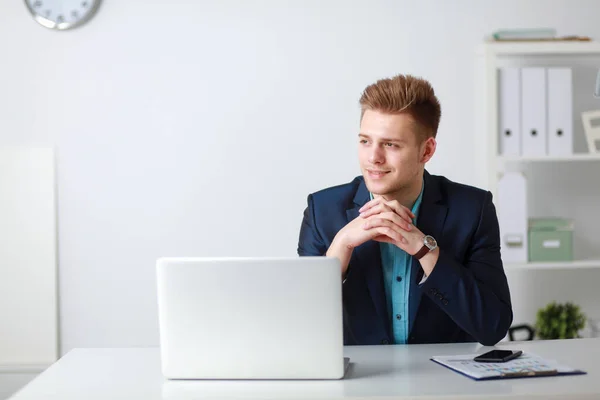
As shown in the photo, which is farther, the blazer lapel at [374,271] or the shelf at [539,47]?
the shelf at [539,47]

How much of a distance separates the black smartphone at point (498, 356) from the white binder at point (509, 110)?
1.74 m

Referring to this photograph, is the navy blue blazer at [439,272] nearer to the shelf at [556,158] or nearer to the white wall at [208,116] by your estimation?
the shelf at [556,158]

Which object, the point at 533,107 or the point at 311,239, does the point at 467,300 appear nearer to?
the point at 311,239

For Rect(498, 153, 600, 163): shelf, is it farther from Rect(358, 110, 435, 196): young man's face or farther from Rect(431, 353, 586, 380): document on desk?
Rect(431, 353, 586, 380): document on desk

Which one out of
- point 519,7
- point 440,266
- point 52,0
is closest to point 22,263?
point 52,0

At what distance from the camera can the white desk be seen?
60.7 inches

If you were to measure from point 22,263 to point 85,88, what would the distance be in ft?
2.75

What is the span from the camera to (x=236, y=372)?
168cm

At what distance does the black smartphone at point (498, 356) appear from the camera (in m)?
1.79

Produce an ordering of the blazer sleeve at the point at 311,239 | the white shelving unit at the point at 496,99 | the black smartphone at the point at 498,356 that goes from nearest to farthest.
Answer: the black smartphone at the point at 498,356 → the blazer sleeve at the point at 311,239 → the white shelving unit at the point at 496,99

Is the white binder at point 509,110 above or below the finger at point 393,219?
above

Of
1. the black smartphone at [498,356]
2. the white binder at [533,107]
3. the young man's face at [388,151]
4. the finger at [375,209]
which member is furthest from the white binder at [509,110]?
the black smartphone at [498,356]

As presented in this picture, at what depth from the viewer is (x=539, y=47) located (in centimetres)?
348

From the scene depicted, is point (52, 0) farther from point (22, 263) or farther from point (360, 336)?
point (360, 336)
